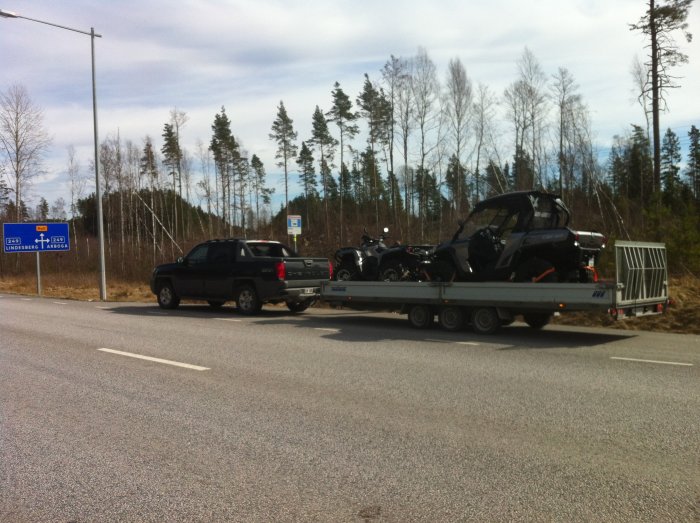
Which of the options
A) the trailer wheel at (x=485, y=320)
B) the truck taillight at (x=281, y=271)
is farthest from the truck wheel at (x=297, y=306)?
the trailer wheel at (x=485, y=320)

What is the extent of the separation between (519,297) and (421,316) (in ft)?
8.12

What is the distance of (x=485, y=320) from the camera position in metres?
12.0

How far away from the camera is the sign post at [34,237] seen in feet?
109

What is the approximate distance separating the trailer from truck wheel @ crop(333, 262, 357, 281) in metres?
1.37

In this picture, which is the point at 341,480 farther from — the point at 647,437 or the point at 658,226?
the point at 658,226

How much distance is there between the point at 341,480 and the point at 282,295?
11.7 m

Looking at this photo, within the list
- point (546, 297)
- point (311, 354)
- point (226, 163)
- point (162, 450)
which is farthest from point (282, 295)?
point (226, 163)

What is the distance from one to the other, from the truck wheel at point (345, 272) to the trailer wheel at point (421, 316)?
9.55 ft

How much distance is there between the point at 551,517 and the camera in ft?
12.4

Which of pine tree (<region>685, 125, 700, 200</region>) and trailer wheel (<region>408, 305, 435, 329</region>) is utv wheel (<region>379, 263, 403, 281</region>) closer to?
trailer wheel (<region>408, 305, 435, 329</region>)

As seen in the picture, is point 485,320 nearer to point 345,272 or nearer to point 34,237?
point 345,272

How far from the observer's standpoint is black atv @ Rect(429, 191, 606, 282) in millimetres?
11383

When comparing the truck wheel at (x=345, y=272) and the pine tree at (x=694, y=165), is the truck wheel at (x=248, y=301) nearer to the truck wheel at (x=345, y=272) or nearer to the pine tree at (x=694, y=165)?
the truck wheel at (x=345, y=272)

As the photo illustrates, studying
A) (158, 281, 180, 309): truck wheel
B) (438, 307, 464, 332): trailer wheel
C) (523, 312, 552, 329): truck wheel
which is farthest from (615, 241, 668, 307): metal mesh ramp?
(158, 281, 180, 309): truck wheel
